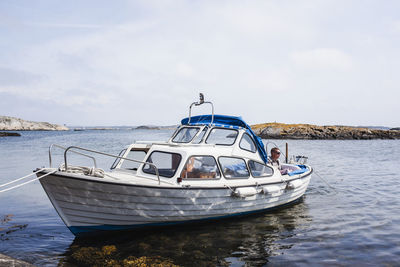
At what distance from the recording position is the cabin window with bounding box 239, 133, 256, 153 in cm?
945

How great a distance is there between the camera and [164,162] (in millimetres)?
8555

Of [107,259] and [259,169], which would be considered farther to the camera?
[259,169]

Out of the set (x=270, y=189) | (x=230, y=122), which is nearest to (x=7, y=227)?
(x=230, y=122)

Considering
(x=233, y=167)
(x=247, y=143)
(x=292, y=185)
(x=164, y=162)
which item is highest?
(x=247, y=143)

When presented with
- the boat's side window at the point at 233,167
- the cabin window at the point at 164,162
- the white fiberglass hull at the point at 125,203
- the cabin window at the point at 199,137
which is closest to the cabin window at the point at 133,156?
the cabin window at the point at 164,162

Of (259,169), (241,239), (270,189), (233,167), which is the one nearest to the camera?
(241,239)

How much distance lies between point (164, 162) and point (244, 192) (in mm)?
2438

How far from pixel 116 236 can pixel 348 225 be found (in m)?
6.77

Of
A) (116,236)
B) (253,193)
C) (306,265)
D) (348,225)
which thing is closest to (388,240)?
(348,225)

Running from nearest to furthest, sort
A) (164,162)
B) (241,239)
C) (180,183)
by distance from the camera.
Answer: (180,183), (241,239), (164,162)

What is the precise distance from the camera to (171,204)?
7.56 m

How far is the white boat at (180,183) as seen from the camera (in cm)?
688

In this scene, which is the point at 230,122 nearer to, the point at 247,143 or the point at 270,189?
the point at 247,143

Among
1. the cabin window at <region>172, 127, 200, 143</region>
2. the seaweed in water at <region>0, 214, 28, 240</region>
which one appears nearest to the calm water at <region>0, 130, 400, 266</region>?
the seaweed in water at <region>0, 214, 28, 240</region>
